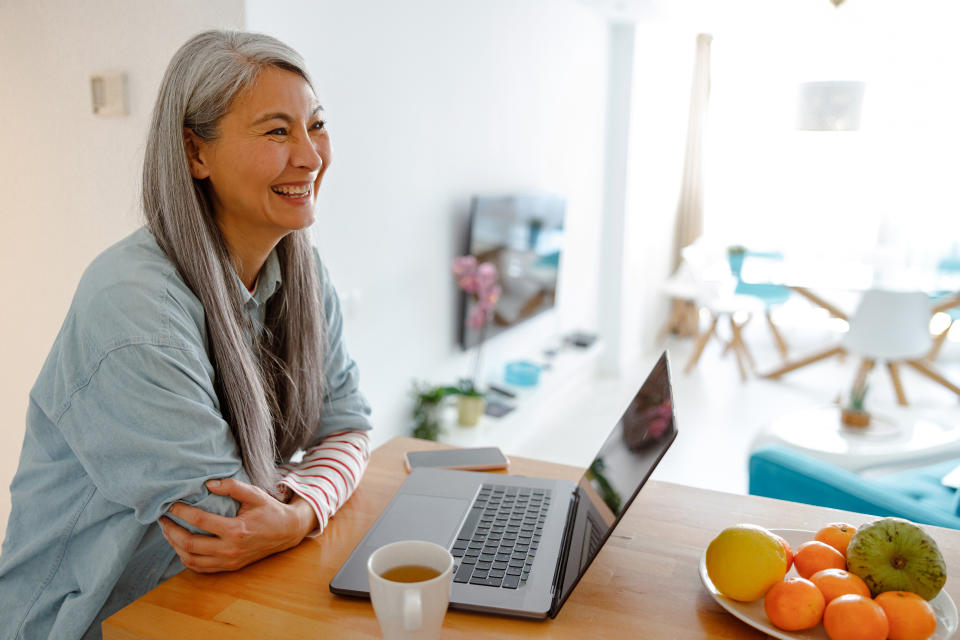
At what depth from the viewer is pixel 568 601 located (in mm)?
911

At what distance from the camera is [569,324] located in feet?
15.2

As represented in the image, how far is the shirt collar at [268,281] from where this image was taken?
1.24 meters

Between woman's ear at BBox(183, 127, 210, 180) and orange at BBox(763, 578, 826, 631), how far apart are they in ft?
3.18

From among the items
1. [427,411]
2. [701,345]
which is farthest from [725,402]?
[427,411]

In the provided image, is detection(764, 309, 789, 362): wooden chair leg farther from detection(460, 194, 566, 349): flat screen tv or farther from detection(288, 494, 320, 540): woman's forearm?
detection(288, 494, 320, 540): woman's forearm

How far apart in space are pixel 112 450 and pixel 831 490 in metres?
1.56

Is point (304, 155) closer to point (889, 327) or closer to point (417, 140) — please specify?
point (417, 140)

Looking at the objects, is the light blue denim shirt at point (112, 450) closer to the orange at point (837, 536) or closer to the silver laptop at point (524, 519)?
the silver laptop at point (524, 519)

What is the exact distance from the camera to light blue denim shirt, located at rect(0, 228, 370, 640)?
3.08 feet

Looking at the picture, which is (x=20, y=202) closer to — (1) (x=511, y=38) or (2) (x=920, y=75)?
(1) (x=511, y=38)

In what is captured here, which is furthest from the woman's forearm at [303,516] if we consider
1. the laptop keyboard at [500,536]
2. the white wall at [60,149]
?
the white wall at [60,149]

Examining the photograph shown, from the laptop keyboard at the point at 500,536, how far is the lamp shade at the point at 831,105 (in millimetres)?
1480

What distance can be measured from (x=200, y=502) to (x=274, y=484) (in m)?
0.16

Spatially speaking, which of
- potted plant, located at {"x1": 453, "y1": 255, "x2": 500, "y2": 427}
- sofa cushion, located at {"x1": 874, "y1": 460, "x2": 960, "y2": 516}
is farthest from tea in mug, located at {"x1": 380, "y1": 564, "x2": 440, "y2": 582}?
potted plant, located at {"x1": 453, "y1": 255, "x2": 500, "y2": 427}
